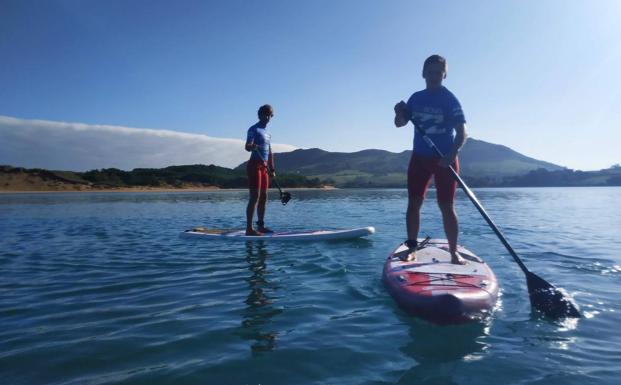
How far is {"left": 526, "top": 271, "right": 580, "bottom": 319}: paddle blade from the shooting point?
15.4 ft

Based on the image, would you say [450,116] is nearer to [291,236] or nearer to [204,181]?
[291,236]

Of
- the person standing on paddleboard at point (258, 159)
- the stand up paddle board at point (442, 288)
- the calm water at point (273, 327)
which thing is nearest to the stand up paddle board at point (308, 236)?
the person standing on paddleboard at point (258, 159)

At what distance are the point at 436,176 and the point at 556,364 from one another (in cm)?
335

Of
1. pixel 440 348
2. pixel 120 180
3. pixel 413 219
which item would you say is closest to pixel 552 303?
pixel 440 348

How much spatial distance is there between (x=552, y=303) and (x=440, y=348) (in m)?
2.02

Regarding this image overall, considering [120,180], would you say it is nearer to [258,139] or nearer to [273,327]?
[258,139]

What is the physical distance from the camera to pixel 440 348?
148 inches

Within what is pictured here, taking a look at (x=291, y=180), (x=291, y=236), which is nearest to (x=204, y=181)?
(x=291, y=180)

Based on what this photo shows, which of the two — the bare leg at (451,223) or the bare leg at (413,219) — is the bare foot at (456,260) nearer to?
the bare leg at (451,223)

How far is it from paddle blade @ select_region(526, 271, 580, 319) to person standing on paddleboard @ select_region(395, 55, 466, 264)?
1.22 meters

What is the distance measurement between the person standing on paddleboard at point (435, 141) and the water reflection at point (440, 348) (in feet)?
6.55

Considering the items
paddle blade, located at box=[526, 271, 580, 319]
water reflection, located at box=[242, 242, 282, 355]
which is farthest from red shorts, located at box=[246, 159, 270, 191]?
paddle blade, located at box=[526, 271, 580, 319]

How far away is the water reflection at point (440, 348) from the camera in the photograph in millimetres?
3205

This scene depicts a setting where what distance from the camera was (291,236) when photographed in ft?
35.8
